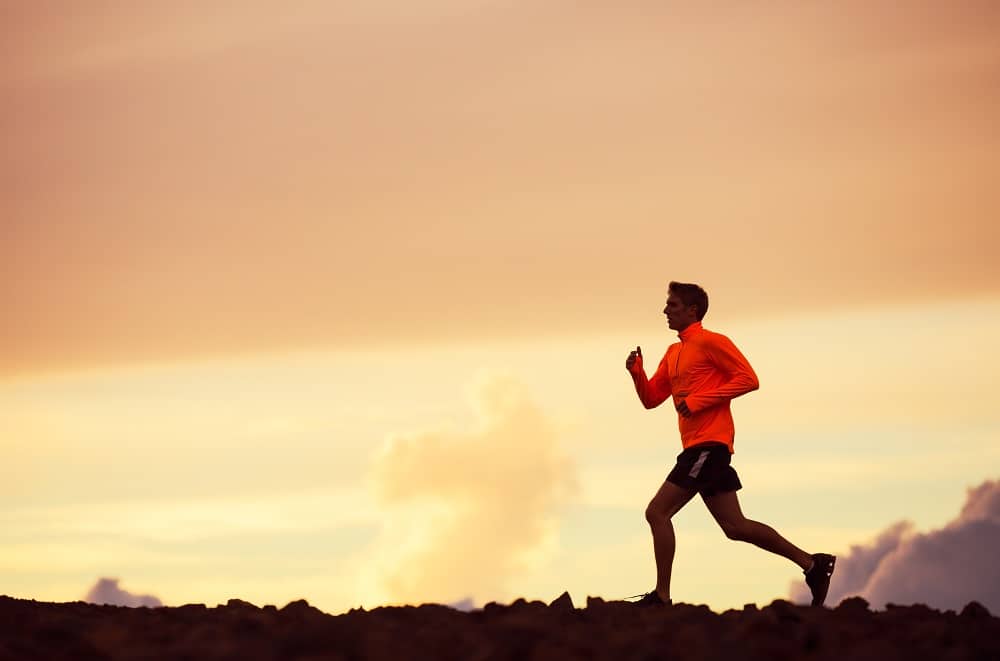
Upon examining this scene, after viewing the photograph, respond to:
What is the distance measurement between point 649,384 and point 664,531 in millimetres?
1298

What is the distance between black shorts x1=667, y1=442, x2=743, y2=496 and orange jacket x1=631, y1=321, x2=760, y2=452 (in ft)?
0.26

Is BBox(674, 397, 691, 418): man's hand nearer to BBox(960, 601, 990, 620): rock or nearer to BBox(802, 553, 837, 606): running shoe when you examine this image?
BBox(802, 553, 837, 606): running shoe

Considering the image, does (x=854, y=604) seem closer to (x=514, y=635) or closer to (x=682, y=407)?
(x=682, y=407)

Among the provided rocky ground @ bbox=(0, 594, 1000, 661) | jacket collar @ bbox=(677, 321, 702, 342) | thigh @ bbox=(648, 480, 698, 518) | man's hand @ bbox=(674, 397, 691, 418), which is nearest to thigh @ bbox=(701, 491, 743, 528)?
thigh @ bbox=(648, 480, 698, 518)

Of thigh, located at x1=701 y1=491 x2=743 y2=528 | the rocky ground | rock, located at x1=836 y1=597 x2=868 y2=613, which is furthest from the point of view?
thigh, located at x1=701 y1=491 x2=743 y2=528

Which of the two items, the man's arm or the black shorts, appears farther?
the man's arm

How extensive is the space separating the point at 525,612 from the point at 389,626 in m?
1.61

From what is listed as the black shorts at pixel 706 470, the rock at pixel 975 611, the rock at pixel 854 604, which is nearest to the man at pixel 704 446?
the black shorts at pixel 706 470

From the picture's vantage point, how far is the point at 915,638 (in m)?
7.54

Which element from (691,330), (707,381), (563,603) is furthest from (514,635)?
(691,330)

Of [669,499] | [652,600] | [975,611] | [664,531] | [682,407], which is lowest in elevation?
[975,611]

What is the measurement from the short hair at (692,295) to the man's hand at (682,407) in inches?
27.5

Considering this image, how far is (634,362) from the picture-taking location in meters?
11.6

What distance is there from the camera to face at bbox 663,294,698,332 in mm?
11305
